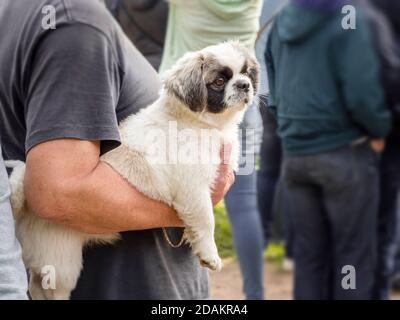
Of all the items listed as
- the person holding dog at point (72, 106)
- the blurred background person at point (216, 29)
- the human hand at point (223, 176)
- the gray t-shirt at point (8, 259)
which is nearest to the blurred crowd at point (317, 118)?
the blurred background person at point (216, 29)

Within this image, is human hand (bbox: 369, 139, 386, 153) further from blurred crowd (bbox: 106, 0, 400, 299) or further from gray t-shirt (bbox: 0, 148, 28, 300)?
gray t-shirt (bbox: 0, 148, 28, 300)

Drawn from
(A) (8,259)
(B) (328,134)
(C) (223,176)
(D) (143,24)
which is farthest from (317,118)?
(A) (8,259)

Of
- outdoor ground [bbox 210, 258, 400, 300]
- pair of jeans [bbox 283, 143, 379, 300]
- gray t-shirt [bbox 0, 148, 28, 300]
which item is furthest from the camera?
pair of jeans [bbox 283, 143, 379, 300]

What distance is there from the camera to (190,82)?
5.17 feet

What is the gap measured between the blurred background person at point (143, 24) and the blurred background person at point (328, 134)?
36 centimetres

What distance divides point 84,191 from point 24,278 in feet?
0.77

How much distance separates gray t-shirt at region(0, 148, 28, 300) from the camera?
1.25 metres

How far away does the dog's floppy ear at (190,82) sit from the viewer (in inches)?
62.0

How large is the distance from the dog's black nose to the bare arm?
29cm

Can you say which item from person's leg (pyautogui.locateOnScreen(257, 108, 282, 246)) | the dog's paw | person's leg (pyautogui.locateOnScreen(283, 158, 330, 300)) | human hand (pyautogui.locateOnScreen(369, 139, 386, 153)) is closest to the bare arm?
the dog's paw

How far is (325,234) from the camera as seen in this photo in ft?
10.9

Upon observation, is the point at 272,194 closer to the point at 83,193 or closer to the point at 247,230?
the point at 247,230

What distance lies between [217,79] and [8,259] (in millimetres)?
587
